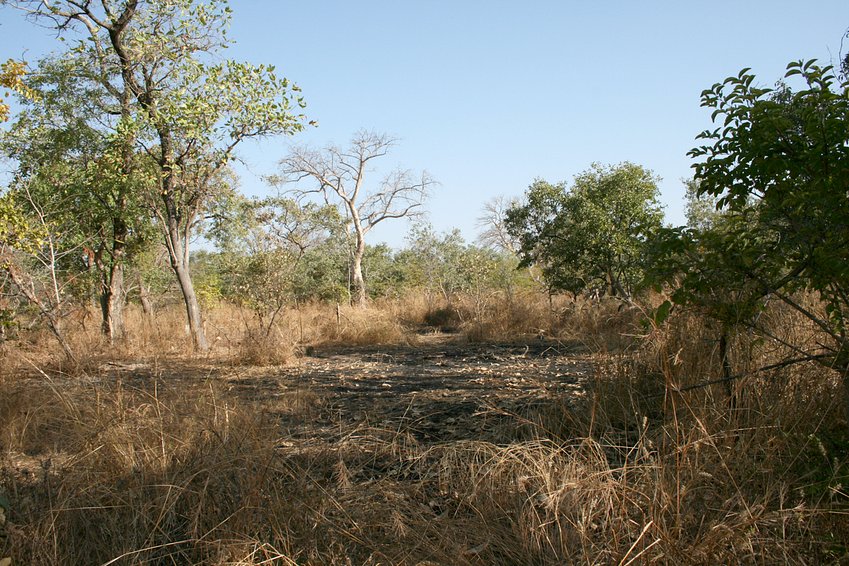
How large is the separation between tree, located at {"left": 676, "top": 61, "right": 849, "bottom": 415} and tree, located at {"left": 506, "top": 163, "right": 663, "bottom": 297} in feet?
22.7

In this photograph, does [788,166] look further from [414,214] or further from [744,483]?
[414,214]

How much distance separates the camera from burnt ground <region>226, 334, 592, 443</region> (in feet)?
13.1

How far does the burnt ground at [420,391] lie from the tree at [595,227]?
2.09 m

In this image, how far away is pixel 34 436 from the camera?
4.30 m

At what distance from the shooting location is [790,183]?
2.71m

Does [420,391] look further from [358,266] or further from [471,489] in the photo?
[358,266]

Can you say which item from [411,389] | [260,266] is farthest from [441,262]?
[411,389]

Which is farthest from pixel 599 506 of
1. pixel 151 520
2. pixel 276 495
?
pixel 151 520

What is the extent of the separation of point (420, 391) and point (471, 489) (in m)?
2.71

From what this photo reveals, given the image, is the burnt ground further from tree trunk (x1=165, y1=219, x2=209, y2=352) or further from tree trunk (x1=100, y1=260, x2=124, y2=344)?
tree trunk (x1=100, y1=260, x2=124, y2=344)

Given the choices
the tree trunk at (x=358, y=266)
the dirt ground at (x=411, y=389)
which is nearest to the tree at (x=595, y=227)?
the dirt ground at (x=411, y=389)

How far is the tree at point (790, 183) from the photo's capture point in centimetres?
242

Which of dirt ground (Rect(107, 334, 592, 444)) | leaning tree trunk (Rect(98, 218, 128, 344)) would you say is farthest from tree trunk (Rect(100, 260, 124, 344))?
dirt ground (Rect(107, 334, 592, 444))

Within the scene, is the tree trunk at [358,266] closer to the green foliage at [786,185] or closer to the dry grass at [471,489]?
the dry grass at [471,489]
